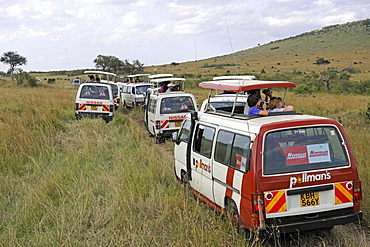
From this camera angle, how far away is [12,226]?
595 centimetres

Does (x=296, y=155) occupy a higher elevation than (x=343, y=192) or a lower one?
higher

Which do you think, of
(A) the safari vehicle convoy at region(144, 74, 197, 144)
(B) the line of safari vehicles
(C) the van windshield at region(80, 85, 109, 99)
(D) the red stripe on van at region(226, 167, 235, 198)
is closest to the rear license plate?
(B) the line of safari vehicles

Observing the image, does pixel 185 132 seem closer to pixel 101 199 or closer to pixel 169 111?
pixel 101 199

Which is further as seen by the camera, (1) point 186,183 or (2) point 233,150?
(1) point 186,183

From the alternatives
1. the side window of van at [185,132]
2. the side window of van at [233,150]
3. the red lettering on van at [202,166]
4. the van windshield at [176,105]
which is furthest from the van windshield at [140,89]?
the side window of van at [233,150]

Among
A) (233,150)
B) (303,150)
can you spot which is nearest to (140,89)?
(233,150)

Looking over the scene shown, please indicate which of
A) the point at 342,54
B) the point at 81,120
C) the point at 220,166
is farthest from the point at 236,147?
the point at 342,54

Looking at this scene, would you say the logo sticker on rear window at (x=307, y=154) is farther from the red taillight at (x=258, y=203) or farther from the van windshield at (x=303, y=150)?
the red taillight at (x=258, y=203)

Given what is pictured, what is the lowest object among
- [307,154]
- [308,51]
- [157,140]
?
[157,140]

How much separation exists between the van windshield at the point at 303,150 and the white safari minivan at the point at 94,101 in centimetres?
1186

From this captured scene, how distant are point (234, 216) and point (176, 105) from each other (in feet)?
25.0

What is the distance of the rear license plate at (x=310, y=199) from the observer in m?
4.71

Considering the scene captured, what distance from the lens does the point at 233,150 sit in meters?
5.24

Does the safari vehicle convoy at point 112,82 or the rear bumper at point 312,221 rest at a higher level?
the safari vehicle convoy at point 112,82
